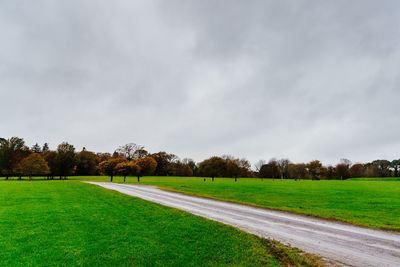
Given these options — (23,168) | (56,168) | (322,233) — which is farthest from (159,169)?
(322,233)

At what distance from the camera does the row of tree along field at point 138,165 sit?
6378 cm

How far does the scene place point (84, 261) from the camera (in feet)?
20.3

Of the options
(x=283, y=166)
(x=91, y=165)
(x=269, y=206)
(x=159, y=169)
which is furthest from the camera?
(x=283, y=166)

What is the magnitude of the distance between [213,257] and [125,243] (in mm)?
3423

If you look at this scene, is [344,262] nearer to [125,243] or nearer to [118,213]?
[125,243]

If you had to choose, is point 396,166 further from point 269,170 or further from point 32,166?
point 32,166

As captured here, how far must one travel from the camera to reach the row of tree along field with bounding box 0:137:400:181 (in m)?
63.8

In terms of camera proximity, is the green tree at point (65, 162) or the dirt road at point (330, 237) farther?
the green tree at point (65, 162)

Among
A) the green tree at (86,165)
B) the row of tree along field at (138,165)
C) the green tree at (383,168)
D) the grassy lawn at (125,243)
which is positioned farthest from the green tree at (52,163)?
the green tree at (383,168)

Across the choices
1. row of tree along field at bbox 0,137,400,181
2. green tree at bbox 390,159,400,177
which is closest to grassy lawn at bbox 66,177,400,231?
row of tree along field at bbox 0,137,400,181

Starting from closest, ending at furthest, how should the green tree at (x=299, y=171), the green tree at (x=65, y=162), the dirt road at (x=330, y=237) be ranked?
1. the dirt road at (x=330, y=237)
2. the green tree at (x=65, y=162)
3. the green tree at (x=299, y=171)

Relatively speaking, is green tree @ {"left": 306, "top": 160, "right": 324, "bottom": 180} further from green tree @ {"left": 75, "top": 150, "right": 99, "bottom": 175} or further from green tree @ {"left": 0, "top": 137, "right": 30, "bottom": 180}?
green tree @ {"left": 0, "top": 137, "right": 30, "bottom": 180}

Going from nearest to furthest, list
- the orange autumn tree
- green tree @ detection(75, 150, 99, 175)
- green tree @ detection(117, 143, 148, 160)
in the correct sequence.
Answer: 1. the orange autumn tree
2. green tree @ detection(117, 143, 148, 160)
3. green tree @ detection(75, 150, 99, 175)

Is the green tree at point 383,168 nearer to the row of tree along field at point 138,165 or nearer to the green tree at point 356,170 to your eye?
the row of tree along field at point 138,165
